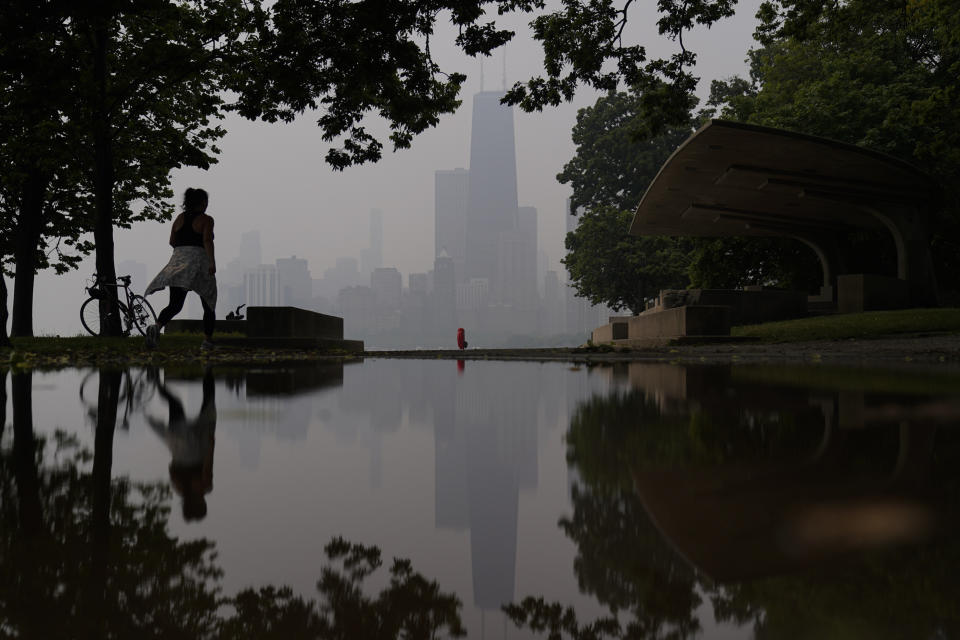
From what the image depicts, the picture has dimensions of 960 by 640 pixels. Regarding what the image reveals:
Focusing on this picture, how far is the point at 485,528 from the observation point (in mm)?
1605

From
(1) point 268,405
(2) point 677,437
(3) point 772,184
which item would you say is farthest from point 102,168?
(3) point 772,184

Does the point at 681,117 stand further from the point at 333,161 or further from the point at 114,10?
the point at 114,10

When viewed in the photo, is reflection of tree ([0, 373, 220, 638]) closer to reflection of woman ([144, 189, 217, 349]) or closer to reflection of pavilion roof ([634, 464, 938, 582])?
reflection of pavilion roof ([634, 464, 938, 582])

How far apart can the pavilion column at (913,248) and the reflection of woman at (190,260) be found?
880 inches

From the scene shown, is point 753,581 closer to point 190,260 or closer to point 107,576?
point 107,576

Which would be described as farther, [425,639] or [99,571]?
[99,571]

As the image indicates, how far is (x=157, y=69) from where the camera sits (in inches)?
646

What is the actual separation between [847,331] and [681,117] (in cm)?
742

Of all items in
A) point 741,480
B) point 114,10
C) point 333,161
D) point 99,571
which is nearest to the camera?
point 99,571

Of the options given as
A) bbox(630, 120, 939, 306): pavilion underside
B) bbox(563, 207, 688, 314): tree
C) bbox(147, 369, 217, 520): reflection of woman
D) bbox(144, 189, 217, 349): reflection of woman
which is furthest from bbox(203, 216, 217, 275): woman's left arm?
bbox(563, 207, 688, 314): tree

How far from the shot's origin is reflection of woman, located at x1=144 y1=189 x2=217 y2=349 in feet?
37.7

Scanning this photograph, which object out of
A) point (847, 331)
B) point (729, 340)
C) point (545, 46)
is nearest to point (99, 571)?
point (545, 46)

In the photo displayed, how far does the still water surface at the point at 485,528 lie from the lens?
1.12m

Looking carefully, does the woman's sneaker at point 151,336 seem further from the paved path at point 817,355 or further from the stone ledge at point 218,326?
the stone ledge at point 218,326
